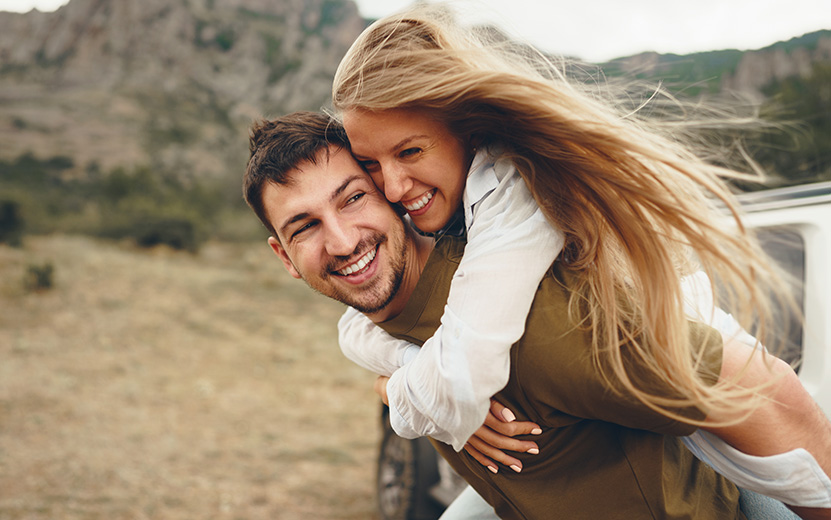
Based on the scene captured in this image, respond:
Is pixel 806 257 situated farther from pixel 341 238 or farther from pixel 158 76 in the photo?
pixel 158 76

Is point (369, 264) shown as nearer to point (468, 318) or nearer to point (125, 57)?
point (468, 318)

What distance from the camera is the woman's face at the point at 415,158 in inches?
67.5

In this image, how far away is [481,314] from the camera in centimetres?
134

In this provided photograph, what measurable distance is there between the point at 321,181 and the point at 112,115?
3950cm

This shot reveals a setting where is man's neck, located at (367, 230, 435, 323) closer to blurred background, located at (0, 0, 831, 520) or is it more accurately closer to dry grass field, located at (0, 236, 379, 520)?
blurred background, located at (0, 0, 831, 520)

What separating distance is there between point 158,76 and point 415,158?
167 ft

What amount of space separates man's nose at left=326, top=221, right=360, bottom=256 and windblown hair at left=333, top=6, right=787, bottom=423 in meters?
0.39

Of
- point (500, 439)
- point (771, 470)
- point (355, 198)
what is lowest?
point (771, 470)

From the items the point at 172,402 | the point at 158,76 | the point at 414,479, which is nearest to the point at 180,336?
the point at 172,402

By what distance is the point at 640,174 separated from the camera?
57.9 inches

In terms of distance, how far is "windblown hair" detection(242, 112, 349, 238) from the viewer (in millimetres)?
1923

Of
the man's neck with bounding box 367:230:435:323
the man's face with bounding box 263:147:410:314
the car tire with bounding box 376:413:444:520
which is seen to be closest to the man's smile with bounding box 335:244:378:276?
the man's face with bounding box 263:147:410:314

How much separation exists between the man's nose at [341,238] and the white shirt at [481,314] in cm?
40

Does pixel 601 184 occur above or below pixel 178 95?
below
